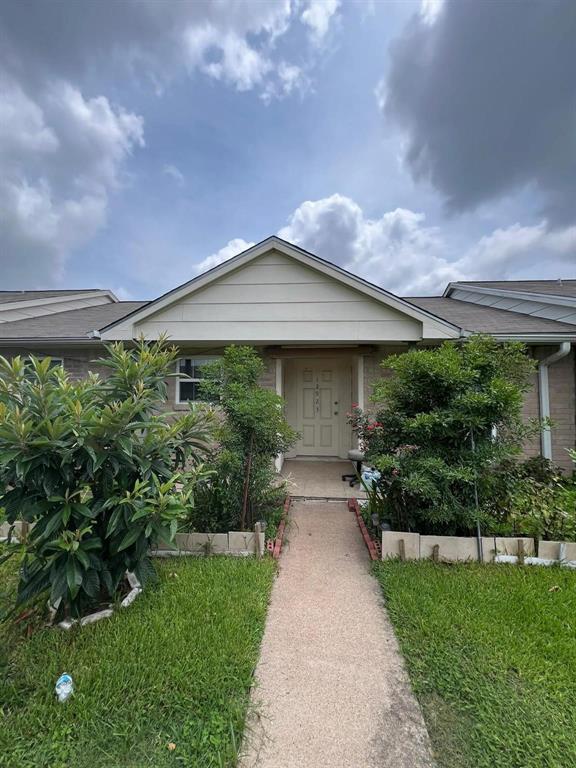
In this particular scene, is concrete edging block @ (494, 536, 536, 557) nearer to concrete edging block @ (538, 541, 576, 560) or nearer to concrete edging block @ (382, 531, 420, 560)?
concrete edging block @ (538, 541, 576, 560)

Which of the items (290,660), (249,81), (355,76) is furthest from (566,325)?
(249,81)

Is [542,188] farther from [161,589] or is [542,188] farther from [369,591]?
[161,589]

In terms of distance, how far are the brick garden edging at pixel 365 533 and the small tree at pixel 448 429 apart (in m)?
0.42

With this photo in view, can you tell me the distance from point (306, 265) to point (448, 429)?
4105 mm

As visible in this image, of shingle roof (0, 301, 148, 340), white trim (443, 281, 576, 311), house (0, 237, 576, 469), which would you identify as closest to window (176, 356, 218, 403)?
house (0, 237, 576, 469)

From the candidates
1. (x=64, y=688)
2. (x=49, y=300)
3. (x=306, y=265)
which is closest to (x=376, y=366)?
(x=306, y=265)

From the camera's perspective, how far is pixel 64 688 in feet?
6.56

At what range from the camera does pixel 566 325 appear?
21.0 feet

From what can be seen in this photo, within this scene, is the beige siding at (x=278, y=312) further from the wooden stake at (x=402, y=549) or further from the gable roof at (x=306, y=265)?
the wooden stake at (x=402, y=549)

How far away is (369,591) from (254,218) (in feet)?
42.9

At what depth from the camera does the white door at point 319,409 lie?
825 centimetres

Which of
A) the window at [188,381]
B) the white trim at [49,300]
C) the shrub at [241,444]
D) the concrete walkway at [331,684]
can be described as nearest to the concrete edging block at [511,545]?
the concrete walkway at [331,684]

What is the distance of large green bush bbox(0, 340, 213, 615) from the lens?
2.32 metres

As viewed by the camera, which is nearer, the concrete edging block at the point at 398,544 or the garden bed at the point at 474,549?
the garden bed at the point at 474,549
